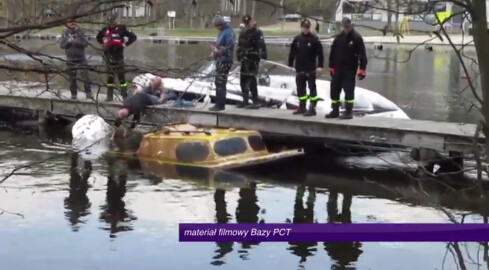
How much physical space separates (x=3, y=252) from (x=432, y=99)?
18.1m

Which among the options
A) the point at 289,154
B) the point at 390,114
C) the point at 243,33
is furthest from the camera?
the point at 390,114

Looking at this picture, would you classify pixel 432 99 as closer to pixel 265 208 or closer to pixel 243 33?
pixel 243 33

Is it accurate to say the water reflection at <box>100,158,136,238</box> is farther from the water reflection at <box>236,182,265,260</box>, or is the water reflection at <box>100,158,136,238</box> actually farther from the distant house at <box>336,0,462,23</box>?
the distant house at <box>336,0,462,23</box>

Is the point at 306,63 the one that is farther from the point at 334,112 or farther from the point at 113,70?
A: the point at 113,70

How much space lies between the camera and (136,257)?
808 centimetres

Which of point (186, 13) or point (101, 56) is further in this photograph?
point (101, 56)

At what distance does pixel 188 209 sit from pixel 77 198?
162 centimetres

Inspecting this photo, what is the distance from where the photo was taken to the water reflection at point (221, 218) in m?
8.13

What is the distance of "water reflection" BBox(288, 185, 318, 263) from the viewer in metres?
8.33

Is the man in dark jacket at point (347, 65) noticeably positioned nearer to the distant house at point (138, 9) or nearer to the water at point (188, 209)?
the water at point (188, 209)

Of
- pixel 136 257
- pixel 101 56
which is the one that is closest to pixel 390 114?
pixel 136 257

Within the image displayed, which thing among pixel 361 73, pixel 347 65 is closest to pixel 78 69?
pixel 361 73

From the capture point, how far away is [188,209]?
998 centimetres

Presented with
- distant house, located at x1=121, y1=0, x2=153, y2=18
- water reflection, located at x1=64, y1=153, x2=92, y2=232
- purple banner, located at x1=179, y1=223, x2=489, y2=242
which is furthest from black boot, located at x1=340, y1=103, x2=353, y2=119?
purple banner, located at x1=179, y1=223, x2=489, y2=242
